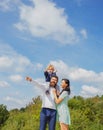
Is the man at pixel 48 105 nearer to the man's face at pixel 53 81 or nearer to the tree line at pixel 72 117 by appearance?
the man's face at pixel 53 81

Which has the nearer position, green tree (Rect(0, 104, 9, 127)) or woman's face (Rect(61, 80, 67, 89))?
woman's face (Rect(61, 80, 67, 89))

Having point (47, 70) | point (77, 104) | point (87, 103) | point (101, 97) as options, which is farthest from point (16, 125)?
point (101, 97)

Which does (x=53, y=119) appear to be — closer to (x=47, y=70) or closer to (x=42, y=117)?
(x=42, y=117)

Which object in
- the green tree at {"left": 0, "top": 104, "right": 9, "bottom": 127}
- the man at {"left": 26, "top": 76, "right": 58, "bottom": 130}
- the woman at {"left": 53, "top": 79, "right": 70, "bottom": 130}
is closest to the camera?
the man at {"left": 26, "top": 76, "right": 58, "bottom": 130}

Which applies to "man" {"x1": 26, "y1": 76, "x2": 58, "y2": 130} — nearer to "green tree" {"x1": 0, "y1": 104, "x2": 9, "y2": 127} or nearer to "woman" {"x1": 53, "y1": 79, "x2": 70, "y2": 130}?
"woman" {"x1": 53, "y1": 79, "x2": 70, "y2": 130}

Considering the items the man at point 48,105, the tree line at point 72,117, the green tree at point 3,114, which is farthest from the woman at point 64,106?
the green tree at point 3,114

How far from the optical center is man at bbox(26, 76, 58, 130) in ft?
32.9

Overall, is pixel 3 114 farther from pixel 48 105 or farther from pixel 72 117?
pixel 48 105

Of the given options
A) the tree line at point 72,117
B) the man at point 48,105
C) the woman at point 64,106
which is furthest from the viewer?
the tree line at point 72,117

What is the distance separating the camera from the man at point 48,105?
10016 millimetres

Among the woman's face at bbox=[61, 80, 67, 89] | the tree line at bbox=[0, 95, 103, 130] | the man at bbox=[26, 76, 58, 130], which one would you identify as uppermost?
the tree line at bbox=[0, 95, 103, 130]

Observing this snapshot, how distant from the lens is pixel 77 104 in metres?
36.6

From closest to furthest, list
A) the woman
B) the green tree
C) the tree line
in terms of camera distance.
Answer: the woman
the tree line
the green tree

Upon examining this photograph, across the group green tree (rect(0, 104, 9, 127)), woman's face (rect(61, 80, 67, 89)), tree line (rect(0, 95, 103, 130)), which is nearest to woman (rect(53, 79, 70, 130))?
woman's face (rect(61, 80, 67, 89))
